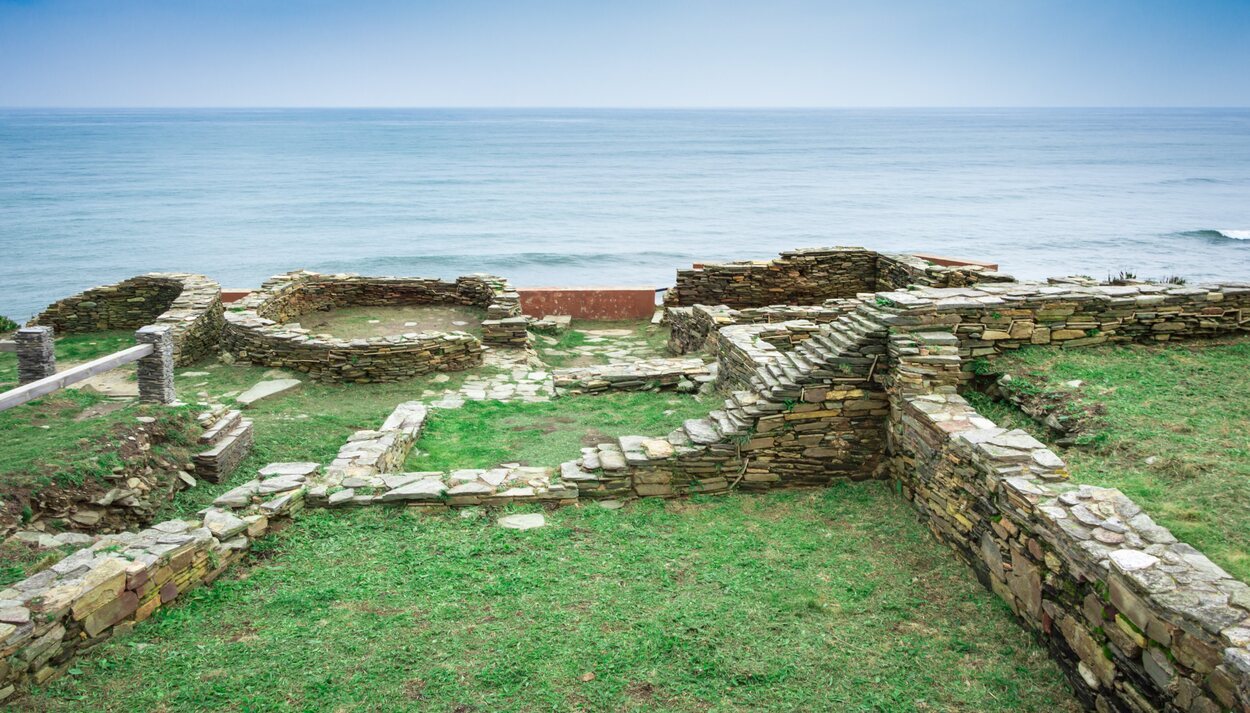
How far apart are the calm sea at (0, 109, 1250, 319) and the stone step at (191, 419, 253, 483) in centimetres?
2843

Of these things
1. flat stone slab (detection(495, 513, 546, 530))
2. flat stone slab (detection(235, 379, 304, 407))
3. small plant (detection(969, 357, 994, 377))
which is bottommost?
flat stone slab (detection(235, 379, 304, 407))

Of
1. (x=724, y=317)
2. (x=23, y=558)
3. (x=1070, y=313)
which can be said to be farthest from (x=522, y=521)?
(x=724, y=317)

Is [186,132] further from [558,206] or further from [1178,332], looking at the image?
[1178,332]

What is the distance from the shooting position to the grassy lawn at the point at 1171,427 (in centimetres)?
513

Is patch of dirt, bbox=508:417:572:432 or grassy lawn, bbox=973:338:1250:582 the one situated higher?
grassy lawn, bbox=973:338:1250:582

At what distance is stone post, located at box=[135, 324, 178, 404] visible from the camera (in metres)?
9.27

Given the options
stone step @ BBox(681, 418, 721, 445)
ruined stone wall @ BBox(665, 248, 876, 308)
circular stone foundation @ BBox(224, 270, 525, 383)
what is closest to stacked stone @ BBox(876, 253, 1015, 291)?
ruined stone wall @ BBox(665, 248, 876, 308)

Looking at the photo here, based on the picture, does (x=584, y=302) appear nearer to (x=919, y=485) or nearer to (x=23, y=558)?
(x=919, y=485)

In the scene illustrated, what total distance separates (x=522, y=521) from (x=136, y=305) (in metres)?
13.9

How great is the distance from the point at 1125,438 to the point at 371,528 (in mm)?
6356

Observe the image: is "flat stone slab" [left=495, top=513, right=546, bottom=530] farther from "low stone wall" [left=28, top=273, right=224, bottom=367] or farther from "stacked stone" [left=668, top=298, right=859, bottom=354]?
"low stone wall" [left=28, top=273, right=224, bottom=367]

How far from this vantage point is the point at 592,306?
18.1 metres

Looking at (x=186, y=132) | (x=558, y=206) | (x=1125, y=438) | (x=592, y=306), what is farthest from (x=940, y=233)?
(x=186, y=132)

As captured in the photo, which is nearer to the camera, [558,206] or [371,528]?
[371,528]
